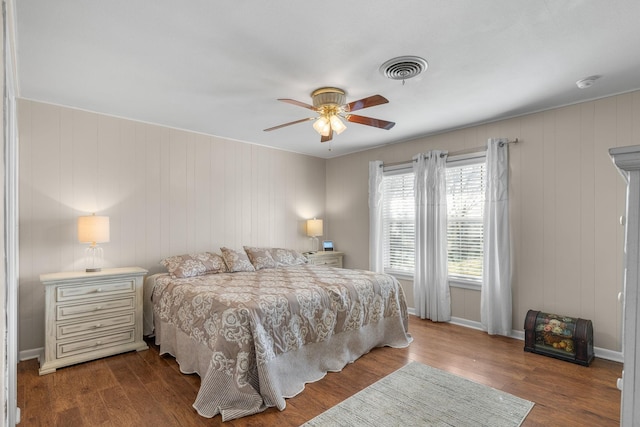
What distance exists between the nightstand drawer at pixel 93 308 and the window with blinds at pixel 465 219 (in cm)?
379

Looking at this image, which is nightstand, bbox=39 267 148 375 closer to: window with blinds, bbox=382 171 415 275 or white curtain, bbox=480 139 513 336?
window with blinds, bbox=382 171 415 275

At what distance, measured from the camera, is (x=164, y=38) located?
2148 millimetres

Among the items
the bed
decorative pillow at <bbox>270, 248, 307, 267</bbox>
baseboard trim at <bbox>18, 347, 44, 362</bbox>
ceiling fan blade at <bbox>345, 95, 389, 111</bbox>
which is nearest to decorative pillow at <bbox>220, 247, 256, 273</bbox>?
the bed

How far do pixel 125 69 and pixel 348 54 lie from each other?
1.75 m

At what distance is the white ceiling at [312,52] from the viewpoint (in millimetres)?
1890

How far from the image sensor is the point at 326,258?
5367mm

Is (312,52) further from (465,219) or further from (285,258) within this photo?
(465,219)

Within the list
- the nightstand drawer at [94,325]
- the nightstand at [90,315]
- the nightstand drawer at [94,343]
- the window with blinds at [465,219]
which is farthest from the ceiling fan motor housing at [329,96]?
the nightstand drawer at [94,343]

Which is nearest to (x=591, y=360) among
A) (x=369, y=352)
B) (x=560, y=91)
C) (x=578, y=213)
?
(x=578, y=213)

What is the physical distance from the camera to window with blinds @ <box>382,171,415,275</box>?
4.80m

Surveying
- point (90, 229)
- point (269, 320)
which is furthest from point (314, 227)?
point (90, 229)

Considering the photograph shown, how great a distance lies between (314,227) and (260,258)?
4.33 ft

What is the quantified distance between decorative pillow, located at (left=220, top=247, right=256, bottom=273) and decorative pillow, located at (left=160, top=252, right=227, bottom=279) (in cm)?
7

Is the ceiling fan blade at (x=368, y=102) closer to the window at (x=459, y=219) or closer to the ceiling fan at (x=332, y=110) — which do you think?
the ceiling fan at (x=332, y=110)
